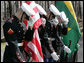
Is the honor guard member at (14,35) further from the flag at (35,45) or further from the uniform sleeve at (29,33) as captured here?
the flag at (35,45)

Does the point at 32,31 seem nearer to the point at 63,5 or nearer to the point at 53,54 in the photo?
the point at 53,54

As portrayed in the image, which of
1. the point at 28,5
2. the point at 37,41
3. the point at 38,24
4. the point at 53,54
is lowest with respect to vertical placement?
the point at 53,54

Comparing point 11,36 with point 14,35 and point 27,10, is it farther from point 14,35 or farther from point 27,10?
point 27,10

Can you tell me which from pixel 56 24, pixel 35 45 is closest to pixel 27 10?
pixel 35 45

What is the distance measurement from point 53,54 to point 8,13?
1.89 m

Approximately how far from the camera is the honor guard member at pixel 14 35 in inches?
136

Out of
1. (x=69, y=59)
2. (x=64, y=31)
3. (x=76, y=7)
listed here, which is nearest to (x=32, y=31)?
(x=64, y=31)

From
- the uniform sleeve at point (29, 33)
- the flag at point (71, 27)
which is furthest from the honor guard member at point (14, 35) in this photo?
the flag at point (71, 27)

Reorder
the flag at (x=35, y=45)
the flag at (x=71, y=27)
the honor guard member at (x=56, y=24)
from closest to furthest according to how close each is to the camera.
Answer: the flag at (x=35, y=45) → the honor guard member at (x=56, y=24) → the flag at (x=71, y=27)

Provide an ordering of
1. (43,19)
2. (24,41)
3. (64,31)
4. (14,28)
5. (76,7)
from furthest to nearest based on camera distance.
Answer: (76,7) → (64,31) → (43,19) → (24,41) → (14,28)

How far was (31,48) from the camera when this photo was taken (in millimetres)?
3938

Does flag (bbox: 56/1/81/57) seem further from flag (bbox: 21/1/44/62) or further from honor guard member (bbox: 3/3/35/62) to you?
honor guard member (bbox: 3/3/35/62)

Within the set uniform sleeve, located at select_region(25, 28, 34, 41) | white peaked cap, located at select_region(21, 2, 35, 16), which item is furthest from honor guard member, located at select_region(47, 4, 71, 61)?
white peaked cap, located at select_region(21, 2, 35, 16)

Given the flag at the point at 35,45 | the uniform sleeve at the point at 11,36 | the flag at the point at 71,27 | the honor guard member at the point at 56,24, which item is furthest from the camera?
the flag at the point at 71,27
